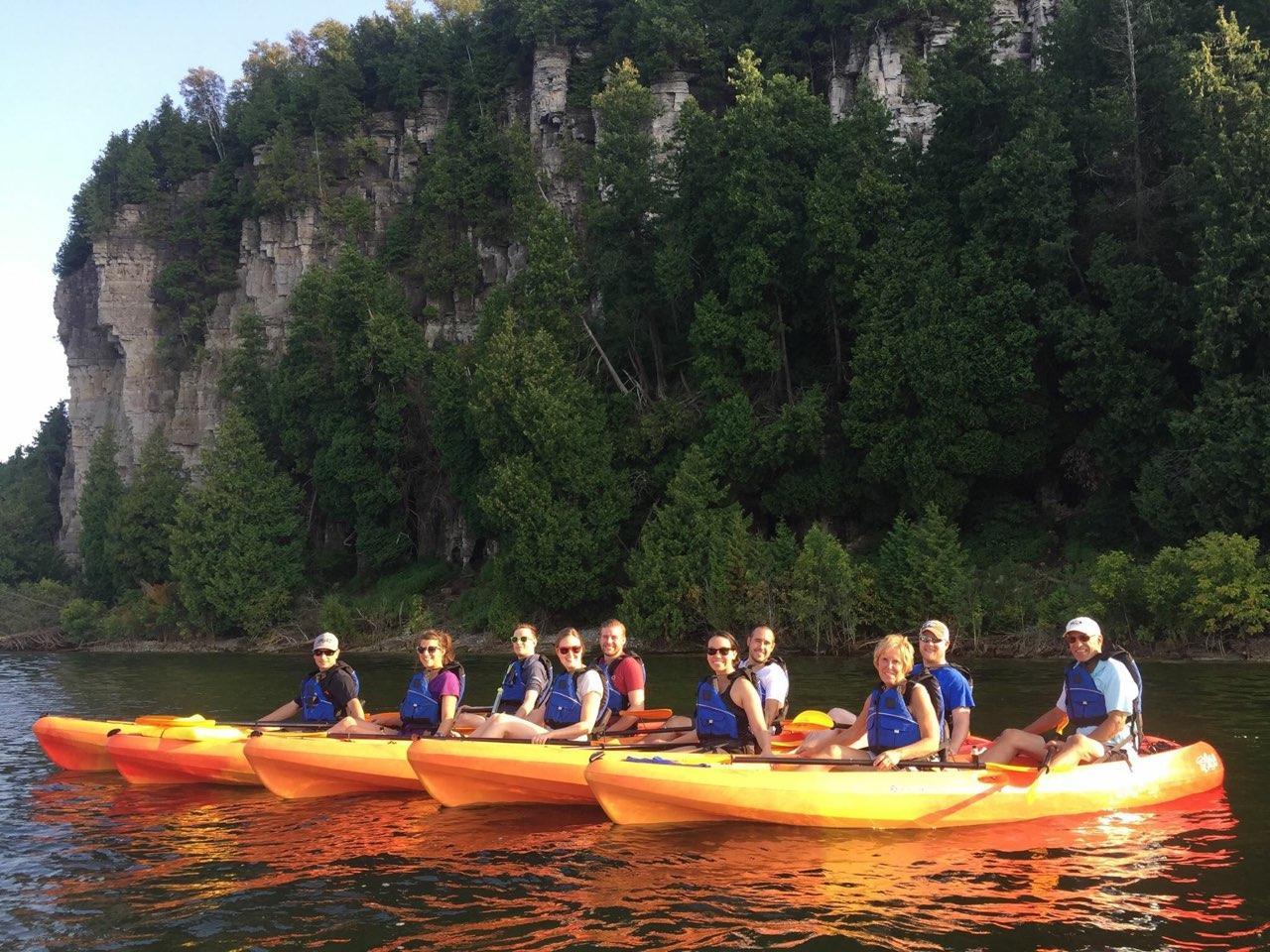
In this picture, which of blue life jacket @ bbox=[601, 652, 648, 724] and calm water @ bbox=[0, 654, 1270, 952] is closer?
calm water @ bbox=[0, 654, 1270, 952]

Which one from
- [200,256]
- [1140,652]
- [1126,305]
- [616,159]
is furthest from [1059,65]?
[200,256]

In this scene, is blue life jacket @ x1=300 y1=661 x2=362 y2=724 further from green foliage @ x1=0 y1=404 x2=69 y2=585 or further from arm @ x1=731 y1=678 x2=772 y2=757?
green foliage @ x1=0 y1=404 x2=69 y2=585

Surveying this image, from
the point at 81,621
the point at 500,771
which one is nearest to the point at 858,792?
the point at 500,771

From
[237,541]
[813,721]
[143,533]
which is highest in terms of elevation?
[143,533]

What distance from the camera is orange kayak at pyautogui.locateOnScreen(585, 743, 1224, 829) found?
9641 millimetres

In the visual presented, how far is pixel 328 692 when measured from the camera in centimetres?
1284

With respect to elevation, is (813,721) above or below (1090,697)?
below

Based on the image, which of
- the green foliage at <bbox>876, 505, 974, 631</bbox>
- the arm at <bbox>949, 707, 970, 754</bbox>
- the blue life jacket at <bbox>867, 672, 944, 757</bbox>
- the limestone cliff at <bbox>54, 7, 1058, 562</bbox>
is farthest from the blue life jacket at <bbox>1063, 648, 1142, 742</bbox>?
the limestone cliff at <bbox>54, 7, 1058, 562</bbox>

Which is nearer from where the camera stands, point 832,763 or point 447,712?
point 832,763

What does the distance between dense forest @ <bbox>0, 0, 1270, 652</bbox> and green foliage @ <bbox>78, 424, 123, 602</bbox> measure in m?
0.27

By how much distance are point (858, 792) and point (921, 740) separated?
0.68 metres

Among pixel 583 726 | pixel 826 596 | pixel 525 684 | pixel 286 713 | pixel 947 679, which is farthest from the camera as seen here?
pixel 826 596

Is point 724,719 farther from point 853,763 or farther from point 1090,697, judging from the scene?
point 1090,697

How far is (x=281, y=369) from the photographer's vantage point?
149ft
